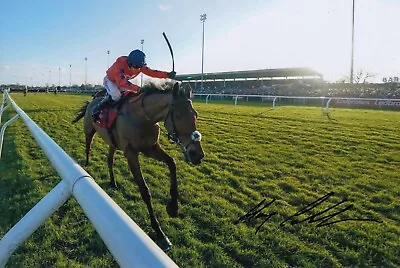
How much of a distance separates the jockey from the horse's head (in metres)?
0.84

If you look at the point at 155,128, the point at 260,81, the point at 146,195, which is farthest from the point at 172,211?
the point at 260,81

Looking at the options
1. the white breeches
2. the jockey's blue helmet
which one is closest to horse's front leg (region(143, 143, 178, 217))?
the white breeches

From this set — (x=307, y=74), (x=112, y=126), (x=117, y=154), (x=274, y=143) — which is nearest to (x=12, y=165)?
(x=117, y=154)

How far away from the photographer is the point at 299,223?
11.5 feet

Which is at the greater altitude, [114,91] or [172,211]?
[114,91]

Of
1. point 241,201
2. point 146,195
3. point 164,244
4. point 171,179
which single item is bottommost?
point 164,244

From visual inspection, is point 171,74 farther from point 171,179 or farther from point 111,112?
point 171,179

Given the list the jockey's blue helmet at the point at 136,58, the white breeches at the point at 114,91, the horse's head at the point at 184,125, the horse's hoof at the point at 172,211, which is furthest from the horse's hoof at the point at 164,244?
the jockey's blue helmet at the point at 136,58

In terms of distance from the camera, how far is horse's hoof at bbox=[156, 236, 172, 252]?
9.95 ft

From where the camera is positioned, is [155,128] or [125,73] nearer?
[155,128]

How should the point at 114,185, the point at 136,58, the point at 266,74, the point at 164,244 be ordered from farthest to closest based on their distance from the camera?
the point at 266,74, the point at 114,185, the point at 136,58, the point at 164,244

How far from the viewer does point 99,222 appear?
91 centimetres

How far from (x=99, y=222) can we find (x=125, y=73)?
3.36 metres

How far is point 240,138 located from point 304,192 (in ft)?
13.6
